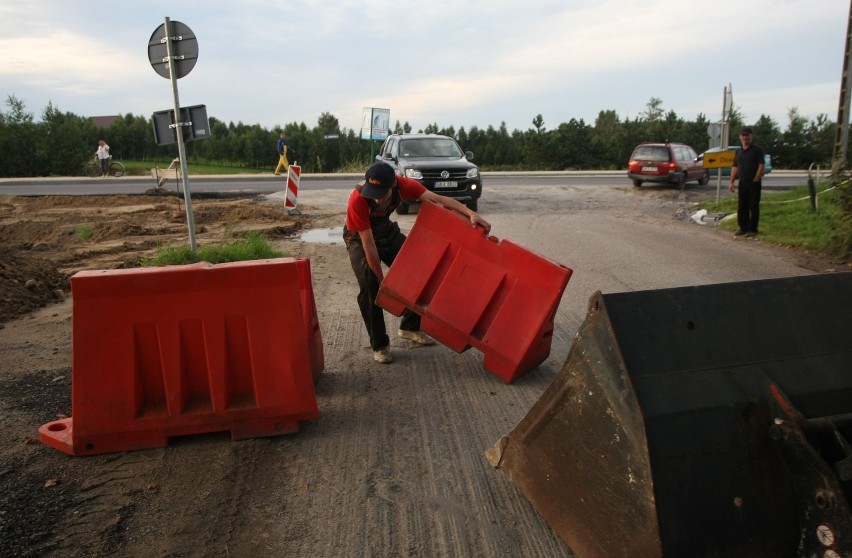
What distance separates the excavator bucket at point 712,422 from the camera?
2562 mm

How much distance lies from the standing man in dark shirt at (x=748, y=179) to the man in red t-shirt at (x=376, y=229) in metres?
8.38

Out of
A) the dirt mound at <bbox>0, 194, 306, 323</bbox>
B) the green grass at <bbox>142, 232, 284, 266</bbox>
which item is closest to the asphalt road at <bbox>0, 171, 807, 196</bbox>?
the dirt mound at <bbox>0, 194, 306, 323</bbox>

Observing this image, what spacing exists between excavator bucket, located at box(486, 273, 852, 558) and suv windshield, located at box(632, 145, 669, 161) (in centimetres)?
2323

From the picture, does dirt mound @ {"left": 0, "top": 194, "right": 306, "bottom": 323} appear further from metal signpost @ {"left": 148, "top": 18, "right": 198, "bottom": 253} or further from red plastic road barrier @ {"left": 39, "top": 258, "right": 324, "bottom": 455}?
red plastic road barrier @ {"left": 39, "top": 258, "right": 324, "bottom": 455}

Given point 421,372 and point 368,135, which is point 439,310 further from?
point 368,135

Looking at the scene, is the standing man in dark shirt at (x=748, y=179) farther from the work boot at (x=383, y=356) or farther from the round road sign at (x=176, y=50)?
the round road sign at (x=176, y=50)

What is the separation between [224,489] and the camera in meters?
3.71

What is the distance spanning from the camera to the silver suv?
1677 cm

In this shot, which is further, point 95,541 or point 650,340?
point 95,541

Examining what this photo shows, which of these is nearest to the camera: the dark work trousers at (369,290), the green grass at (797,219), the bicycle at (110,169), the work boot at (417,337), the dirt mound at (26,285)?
the dark work trousers at (369,290)

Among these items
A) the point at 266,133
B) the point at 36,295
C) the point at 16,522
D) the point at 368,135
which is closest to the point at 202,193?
the point at 368,135

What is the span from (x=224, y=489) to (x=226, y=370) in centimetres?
81

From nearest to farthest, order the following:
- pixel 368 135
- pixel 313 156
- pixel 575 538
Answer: pixel 575 538, pixel 368 135, pixel 313 156

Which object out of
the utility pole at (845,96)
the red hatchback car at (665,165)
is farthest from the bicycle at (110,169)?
the utility pole at (845,96)
